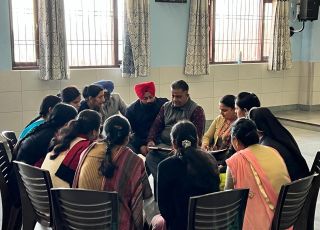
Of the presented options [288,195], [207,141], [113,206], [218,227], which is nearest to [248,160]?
[288,195]

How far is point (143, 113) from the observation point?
4.33 meters

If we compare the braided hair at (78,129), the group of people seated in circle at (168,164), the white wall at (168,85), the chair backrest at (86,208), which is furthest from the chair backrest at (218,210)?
the white wall at (168,85)

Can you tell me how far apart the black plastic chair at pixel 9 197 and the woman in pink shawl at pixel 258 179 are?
1.40 meters

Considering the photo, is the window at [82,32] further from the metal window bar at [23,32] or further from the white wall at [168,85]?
the white wall at [168,85]

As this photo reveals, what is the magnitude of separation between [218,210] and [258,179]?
37 cm

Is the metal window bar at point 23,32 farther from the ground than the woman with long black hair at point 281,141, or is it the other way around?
the metal window bar at point 23,32

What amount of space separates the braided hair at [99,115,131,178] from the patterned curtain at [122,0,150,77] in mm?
4285

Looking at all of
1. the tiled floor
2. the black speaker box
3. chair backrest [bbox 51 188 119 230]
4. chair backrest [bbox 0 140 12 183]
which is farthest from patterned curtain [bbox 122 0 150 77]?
chair backrest [bbox 51 188 119 230]

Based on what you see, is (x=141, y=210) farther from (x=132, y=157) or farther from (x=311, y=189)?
(x=311, y=189)

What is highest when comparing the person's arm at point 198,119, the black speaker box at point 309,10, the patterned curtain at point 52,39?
the black speaker box at point 309,10

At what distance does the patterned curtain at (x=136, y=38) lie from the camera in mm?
6520

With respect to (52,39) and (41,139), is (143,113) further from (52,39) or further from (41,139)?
(52,39)

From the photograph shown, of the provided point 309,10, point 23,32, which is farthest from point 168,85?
point 309,10

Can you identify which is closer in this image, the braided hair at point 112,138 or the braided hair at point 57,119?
the braided hair at point 112,138
